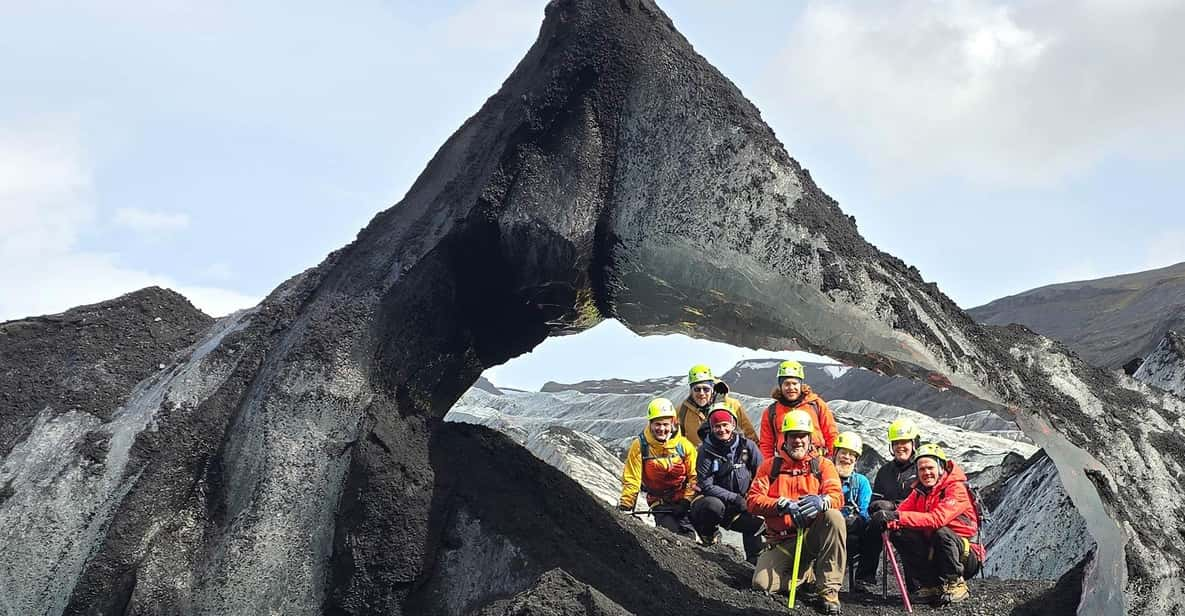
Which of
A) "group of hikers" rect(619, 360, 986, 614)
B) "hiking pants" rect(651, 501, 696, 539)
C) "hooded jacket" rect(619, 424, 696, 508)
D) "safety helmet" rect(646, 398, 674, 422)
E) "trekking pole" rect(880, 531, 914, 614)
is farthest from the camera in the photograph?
"hiking pants" rect(651, 501, 696, 539)

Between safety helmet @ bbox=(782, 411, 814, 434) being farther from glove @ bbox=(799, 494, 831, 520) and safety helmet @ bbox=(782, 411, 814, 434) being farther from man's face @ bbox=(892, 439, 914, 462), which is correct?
man's face @ bbox=(892, 439, 914, 462)

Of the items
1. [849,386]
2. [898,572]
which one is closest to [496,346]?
[898,572]

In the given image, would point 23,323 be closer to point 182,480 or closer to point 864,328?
point 182,480

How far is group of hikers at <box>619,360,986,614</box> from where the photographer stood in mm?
6789

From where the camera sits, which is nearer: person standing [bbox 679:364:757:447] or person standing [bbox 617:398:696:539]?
person standing [bbox 617:398:696:539]

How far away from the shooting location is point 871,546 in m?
7.58

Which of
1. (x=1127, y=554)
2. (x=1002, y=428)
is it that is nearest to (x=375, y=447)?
(x=1127, y=554)

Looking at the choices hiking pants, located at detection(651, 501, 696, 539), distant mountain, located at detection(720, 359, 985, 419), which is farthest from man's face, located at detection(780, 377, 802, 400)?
distant mountain, located at detection(720, 359, 985, 419)

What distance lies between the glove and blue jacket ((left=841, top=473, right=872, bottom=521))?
103 cm

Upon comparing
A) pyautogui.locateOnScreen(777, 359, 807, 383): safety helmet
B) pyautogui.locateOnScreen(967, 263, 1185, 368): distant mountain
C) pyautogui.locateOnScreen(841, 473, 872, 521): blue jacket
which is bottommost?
pyautogui.locateOnScreen(841, 473, 872, 521): blue jacket

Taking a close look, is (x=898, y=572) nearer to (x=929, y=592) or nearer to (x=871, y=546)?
(x=929, y=592)

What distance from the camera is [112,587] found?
6270 millimetres

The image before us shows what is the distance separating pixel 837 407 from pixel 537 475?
15387mm

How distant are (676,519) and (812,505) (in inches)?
68.0
